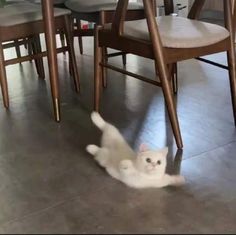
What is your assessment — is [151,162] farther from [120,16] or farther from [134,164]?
[120,16]

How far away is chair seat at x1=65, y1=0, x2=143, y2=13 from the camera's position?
7.88ft

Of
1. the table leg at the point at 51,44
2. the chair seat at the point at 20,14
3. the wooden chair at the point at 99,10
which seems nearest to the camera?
the table leg at the point at 51,44

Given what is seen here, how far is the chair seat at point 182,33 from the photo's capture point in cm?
158

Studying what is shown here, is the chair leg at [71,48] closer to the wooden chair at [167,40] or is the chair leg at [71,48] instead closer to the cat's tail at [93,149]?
the wooden chair at [167,40]

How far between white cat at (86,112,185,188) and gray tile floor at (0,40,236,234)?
33 mm

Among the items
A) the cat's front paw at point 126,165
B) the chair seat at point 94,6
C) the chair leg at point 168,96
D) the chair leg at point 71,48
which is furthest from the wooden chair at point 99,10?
the cat's front paw at point 126,165

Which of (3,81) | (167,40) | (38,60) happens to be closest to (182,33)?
(167,40)

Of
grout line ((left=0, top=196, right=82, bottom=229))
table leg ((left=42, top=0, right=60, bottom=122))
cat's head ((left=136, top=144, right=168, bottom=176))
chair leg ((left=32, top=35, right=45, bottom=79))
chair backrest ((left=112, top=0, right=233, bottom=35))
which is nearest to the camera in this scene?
grout line ((left=0, top=196, right=82, bottom=229))

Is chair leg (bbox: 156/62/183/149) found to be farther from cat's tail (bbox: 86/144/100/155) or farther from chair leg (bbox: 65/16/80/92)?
chair leg (bbox: 65/16/80/92)

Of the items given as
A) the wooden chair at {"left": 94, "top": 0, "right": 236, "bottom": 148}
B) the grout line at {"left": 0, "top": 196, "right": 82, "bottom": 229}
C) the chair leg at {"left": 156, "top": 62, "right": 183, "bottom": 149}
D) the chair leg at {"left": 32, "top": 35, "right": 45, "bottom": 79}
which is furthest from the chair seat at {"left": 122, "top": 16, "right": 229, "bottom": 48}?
the chair leg at {"left": 32, "top": 35, "right": 45, "bottom": 79}

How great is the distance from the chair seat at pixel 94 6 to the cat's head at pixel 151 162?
122 centimetres

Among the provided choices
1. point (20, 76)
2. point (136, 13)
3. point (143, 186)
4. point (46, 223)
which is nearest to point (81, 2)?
point (136, 13)

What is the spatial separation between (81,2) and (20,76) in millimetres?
632

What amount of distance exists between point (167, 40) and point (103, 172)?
1.80 ft
